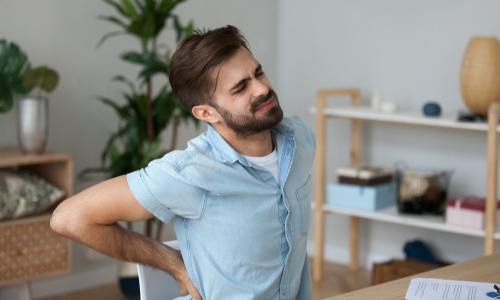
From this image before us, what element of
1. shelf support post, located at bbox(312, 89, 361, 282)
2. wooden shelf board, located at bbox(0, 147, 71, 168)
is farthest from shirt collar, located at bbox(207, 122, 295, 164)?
shelf support post, located at bbox(312, 89, 361, 282)

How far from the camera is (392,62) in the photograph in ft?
12.0

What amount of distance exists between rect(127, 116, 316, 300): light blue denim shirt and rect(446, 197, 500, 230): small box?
1681 mm

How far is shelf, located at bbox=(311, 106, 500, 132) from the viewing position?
9.87 ft

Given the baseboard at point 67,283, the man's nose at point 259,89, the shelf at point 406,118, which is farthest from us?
the baseboard at point 67,283

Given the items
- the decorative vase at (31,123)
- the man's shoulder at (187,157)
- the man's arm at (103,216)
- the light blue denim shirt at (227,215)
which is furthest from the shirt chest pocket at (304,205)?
the decorative vase at (31,123)

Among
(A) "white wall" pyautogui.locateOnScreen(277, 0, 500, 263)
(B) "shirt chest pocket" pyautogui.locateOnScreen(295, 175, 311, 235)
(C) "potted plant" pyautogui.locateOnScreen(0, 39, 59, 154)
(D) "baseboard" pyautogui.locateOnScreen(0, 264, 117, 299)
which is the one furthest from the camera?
(A) "white wall" pyautogui.locateOnScreen(277, 0, 500, 263)

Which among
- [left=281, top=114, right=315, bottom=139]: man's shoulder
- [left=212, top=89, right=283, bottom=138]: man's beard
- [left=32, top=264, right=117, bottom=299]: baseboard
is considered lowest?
[left=32, top=264, right=117, bottom=299]: baseboard

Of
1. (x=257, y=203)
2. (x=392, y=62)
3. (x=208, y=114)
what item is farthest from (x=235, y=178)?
(x=392, y=62)

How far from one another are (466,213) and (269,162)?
175cm

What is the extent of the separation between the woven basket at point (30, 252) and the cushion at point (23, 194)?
0.17 ft

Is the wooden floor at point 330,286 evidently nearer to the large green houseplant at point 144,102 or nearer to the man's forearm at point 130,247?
the large green houseplant at point 144,102

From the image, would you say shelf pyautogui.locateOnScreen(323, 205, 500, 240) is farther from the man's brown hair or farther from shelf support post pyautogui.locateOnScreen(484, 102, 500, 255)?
the man's brown hair

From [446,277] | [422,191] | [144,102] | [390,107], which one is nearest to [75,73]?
[144,102]

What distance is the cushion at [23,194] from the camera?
2.66 metres
